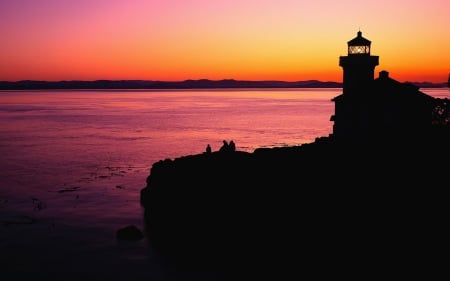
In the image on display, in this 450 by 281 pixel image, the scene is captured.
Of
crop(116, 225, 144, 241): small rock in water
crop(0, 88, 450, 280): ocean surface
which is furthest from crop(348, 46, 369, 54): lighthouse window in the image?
crop(116, 225, 144, 241): small rock in water

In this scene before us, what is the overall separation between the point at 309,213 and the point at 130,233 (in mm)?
9485

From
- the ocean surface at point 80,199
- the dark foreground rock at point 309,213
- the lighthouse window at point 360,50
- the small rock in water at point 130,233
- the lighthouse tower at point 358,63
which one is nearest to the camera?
the dark foreground rock at point 309,213

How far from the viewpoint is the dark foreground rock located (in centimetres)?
1614

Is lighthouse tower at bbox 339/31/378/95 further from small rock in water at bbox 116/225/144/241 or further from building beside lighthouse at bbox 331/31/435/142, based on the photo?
small rock in water at bbox 116/225/144/241

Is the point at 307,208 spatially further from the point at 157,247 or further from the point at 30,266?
the point at 30,266

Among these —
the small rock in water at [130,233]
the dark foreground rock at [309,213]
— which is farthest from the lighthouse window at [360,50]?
the small rock in water at [130,233]

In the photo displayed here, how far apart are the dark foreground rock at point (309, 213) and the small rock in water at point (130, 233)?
2.08ft

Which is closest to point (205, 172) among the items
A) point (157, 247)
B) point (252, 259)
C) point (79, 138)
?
point (157, 247)

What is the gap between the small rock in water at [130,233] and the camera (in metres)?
23.5

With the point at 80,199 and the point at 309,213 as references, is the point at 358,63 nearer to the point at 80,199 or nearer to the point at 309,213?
the point at 309,213

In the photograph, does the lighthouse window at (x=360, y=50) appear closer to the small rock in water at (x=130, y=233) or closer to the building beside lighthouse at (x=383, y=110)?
the building beside lighthouse at (x=383, y=110)

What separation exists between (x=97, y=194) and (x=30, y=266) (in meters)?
12.6

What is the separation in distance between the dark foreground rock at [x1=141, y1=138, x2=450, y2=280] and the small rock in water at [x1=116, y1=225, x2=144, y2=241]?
633mm

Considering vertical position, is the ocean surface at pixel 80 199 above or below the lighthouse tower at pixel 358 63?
below
